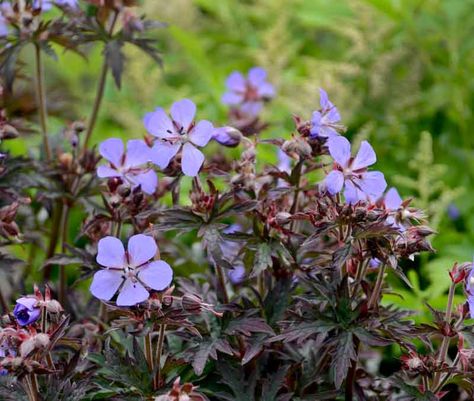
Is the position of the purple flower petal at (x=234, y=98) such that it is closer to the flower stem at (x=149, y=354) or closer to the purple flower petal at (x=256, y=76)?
the purple flower petal at (x=256, y=76)

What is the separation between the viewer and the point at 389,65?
280 cm

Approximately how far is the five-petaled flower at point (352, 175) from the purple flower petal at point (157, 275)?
27cm

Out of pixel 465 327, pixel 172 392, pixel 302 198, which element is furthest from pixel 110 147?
pixel 465 327

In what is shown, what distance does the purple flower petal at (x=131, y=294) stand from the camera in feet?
3.70

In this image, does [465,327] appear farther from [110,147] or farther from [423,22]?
[423,22]

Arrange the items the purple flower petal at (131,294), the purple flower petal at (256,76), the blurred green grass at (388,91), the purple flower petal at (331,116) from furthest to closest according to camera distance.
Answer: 1. the blurred green grass at (388,91)
2. the purple flower petal at (256,76)
3. the purple flower petal at (331,116)
4. the purple flower petal at (131,294)

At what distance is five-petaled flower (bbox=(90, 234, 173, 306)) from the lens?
1.15 m

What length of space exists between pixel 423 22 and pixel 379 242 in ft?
6.11

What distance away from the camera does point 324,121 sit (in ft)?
4.40

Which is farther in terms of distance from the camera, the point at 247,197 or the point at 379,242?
the point at 247,197

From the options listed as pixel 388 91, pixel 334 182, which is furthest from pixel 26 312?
pixel 388 91

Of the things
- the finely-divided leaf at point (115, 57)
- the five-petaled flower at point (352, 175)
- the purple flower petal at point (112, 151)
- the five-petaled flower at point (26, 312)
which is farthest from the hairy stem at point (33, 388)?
the finely-divided leaf at point (115, 57)

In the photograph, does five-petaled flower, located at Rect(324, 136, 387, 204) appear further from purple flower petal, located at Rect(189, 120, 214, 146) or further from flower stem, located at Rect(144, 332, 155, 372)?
flower stem, located at Rect(144, 332, 155, 372)

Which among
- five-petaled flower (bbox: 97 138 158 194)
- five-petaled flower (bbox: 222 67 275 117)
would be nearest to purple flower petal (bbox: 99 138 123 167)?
five-petaled flower (bbox: 97 138 158 194)
